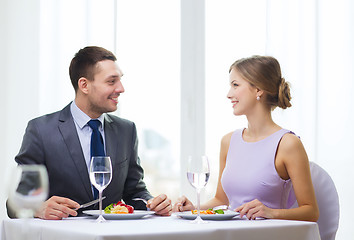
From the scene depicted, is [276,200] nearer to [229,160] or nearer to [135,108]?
[229,160]

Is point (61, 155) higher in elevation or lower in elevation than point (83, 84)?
lower

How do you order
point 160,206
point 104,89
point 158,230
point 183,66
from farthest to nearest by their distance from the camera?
1. point 183,66
2. point 104,89
3. point 160,206
4. point 158,230

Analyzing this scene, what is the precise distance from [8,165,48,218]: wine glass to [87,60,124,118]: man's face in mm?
1303

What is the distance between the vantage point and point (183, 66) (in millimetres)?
3846

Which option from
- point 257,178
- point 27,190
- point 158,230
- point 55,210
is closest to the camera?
point 27,190

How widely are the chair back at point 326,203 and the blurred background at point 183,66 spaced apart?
1.21 m

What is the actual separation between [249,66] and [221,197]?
0.64 metres

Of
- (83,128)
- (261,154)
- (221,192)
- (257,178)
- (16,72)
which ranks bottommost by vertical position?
(221,192)

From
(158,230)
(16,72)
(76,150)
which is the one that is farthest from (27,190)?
(16,72)

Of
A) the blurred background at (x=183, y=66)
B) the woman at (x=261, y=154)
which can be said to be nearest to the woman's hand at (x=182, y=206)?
the woman at (x=261, y=154)

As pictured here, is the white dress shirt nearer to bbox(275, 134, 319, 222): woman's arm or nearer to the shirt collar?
the shirt collar

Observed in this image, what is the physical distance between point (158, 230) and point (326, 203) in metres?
0.99

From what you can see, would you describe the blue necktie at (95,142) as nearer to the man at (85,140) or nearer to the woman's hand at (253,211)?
the man at (85,140)

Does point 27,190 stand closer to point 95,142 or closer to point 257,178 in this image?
point 95,142
